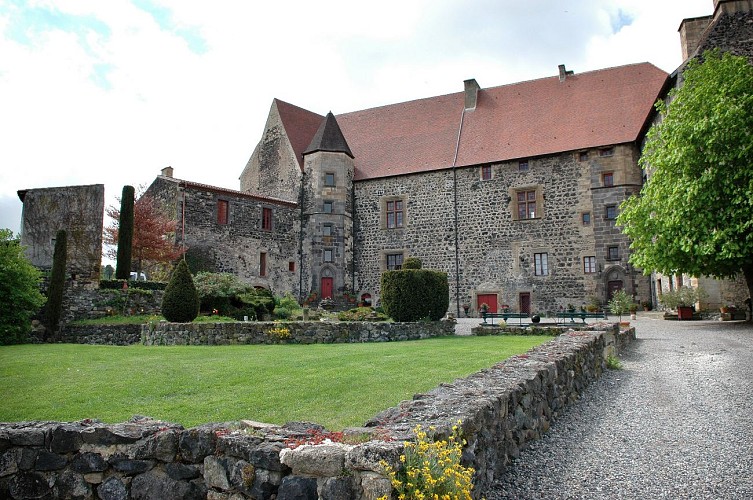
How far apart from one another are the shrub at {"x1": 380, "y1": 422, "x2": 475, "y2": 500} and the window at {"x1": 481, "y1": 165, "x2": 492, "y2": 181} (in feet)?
85.5

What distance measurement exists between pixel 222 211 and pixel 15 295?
11.3 m

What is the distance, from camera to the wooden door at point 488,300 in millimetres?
27470

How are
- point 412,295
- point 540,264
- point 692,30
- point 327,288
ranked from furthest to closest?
point 327,288 → point 540,264 → point 692,30 → point 412,295

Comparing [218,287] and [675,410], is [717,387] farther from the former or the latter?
[218,287]

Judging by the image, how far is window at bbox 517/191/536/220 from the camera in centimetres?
2750

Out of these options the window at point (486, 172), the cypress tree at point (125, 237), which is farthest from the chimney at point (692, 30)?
the cypress tree at point (125, 237)

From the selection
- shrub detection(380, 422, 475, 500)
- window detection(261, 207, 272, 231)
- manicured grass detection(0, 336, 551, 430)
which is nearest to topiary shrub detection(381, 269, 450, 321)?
manicured grass detection(0, 336, 551, 430)

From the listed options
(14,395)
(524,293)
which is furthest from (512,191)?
(14,395)

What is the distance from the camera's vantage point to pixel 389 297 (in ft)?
56.6

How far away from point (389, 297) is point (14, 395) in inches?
450

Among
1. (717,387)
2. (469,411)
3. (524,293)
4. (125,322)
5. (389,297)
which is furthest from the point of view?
(524,293)

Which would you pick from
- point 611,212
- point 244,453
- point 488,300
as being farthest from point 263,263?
point 244,453

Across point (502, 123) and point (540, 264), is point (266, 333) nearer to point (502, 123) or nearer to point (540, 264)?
point (540, 264)

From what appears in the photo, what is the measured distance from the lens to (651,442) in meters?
5.52
